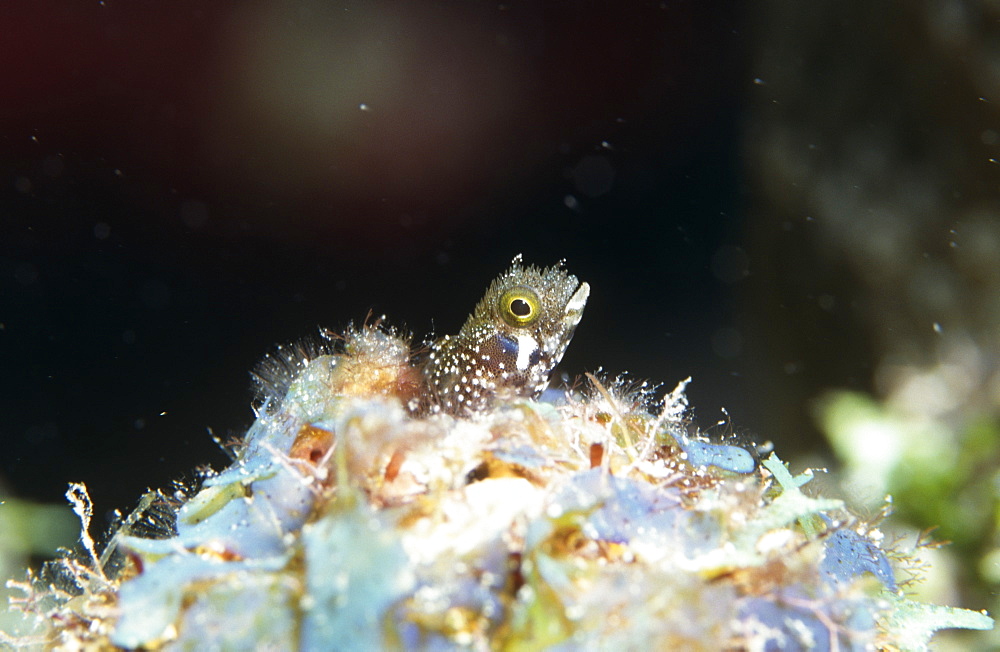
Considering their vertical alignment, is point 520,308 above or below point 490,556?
above

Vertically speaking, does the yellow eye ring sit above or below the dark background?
below

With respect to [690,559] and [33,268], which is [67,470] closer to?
[33,268]

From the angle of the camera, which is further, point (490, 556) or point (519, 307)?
point (519, 307)

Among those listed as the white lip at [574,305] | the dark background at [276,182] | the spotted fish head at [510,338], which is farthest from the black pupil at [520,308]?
the dark background at [276,182]

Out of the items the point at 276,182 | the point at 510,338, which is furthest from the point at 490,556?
the point at 276,182

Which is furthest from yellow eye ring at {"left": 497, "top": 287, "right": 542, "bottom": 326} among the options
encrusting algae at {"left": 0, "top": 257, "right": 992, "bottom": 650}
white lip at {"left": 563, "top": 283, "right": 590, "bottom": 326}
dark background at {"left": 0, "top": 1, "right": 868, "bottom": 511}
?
dark background at {"left": 0, "top": 1, "right": 868, "bottom": 511}

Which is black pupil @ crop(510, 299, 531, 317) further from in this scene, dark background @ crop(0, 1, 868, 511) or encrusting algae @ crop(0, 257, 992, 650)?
dark background @ crop(0, 1, 868, 511)

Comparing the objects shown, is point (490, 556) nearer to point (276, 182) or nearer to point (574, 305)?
point (574, 305)

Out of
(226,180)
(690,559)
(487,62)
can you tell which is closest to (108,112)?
(226,180)
